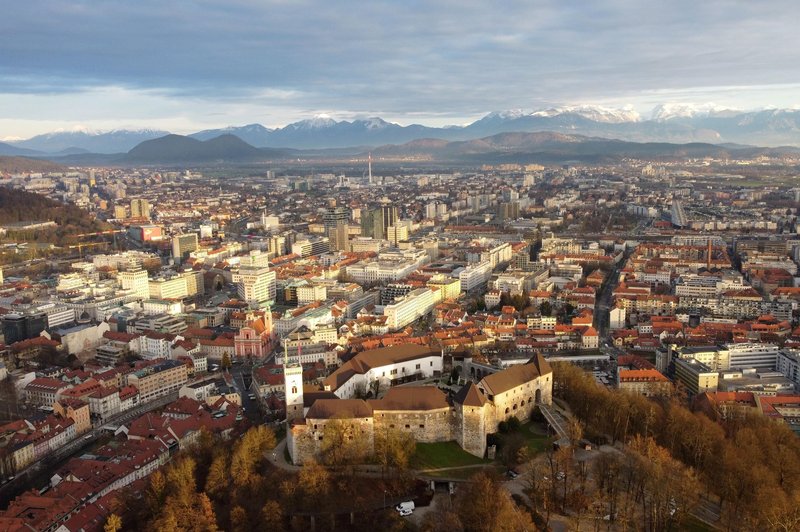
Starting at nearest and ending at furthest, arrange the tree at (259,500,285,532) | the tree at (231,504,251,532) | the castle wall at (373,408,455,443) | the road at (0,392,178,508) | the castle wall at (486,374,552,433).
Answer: the tree at (259,500,285,532) < the tree at (231,504,251,532) < the castle wall at (373,408,455,443) < the castle wall at (486,374,552,433) < the road at (0,392,178,508)

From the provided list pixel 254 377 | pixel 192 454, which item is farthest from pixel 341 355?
pixel 192 454

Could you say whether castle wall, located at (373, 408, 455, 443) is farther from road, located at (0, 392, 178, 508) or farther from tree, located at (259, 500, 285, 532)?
road, located at (0, 392, 178, 508)

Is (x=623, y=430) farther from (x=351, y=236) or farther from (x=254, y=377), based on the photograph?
(x=351, y=236)

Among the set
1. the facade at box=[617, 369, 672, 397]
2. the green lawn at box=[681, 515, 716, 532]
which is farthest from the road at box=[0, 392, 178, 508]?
the green lawn at box=[681, 515, 716, 532]

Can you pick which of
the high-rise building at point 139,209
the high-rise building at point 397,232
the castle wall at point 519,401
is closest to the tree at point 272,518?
the castle wall at point 519,401

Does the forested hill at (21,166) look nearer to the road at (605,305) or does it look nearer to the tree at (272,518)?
the road at (605,305)

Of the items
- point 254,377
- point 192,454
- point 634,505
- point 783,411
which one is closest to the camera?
point 634,505

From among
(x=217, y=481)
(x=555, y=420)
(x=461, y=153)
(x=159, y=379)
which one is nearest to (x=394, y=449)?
(x=217, y=481)

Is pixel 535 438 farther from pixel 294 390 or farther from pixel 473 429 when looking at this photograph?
pixel 294 390
